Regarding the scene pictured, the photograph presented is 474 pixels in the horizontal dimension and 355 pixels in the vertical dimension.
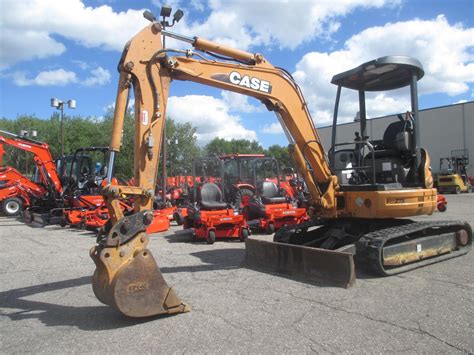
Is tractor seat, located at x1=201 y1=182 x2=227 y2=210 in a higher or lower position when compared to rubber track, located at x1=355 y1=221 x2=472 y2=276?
higher

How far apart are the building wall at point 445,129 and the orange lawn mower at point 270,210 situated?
26.7 m

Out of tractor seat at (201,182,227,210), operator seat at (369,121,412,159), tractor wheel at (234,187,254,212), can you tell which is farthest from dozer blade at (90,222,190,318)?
tractor wheel at (234,187,254,212)

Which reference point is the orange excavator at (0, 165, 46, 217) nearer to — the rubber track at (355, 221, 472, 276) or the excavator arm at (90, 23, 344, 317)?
the excavator arm at (90, 23, 344, 317)

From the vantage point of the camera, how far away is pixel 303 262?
6348mm

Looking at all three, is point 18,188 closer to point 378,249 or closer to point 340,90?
point 340,90

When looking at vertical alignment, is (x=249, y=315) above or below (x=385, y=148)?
below

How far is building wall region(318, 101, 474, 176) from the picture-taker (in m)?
39.2

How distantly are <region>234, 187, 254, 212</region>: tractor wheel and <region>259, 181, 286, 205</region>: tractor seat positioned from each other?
413 mm

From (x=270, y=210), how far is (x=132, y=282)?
7228 mm

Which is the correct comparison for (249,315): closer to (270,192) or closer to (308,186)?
(308,186)

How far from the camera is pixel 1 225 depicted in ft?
49.8

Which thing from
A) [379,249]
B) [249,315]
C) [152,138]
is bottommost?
[249,315]

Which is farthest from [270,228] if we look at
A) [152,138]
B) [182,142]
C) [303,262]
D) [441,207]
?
[182,142]

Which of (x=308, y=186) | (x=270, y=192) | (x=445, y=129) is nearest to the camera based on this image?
(x=308, y=186)
